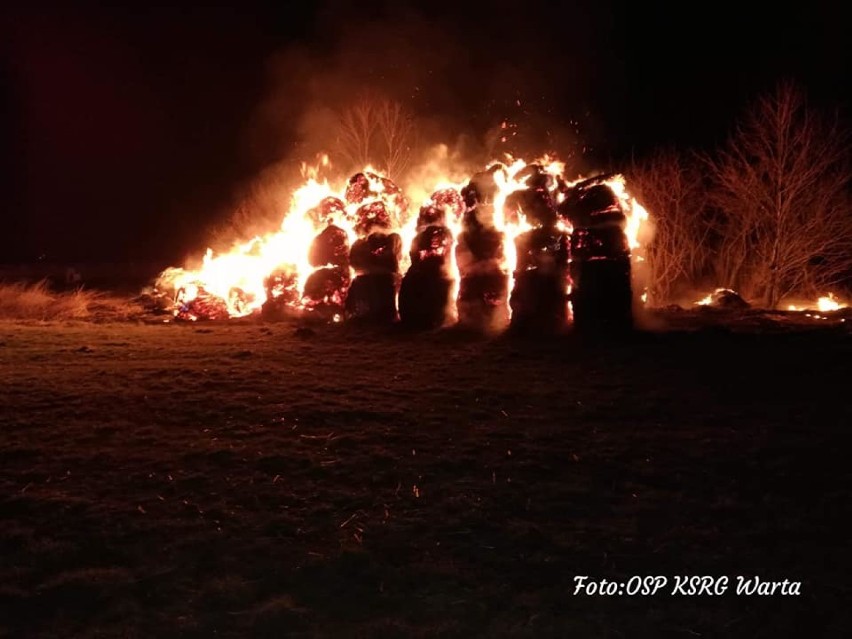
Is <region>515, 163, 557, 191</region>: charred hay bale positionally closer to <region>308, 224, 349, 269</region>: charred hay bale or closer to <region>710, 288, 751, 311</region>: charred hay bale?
<region>308, 224, 349, 269</region>: charred hay bale

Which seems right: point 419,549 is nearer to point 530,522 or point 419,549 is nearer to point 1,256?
point 530,522

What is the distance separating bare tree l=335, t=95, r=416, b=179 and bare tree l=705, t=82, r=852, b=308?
36.4 feet

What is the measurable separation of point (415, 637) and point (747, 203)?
18.7 metres

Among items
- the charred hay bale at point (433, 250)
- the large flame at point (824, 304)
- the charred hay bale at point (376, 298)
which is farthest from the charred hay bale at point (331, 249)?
the large flame at point (824, 304)

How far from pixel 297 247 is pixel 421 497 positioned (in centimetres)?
1179

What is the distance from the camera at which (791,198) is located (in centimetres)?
1852

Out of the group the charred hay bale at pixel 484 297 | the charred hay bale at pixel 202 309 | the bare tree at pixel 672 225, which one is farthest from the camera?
the bare tree at pixel 672 225

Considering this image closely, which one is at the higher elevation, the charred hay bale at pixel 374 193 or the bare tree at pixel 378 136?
the bare tree at pixel 378 136

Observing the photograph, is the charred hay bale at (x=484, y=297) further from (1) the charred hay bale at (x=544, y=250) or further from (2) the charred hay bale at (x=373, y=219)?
(2) the charred hay bale at (x=373, y=219)

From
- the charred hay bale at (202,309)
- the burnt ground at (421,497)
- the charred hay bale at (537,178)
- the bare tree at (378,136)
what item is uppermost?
the bare tree at (378,136)

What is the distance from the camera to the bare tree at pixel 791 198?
18.4m

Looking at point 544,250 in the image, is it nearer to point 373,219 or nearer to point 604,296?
point 604,296

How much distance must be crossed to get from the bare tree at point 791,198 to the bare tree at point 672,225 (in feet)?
3.37

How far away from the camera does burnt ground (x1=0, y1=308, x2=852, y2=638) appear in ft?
14.0
